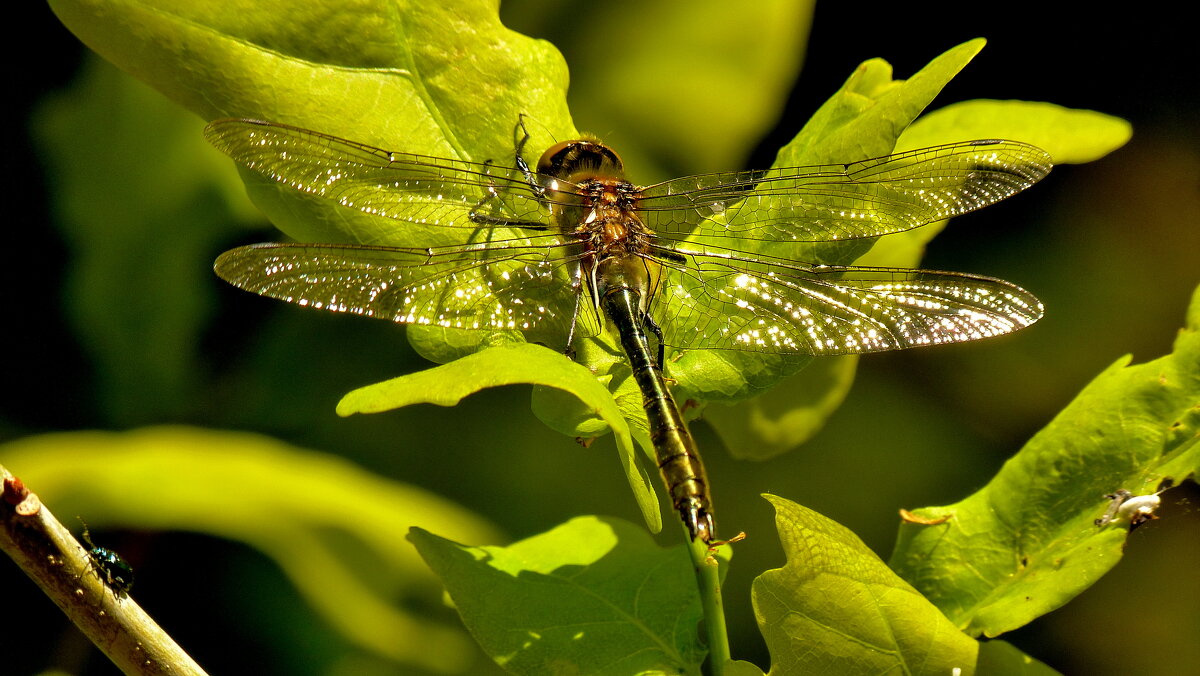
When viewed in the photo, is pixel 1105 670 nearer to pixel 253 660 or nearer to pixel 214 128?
pixel 253 660

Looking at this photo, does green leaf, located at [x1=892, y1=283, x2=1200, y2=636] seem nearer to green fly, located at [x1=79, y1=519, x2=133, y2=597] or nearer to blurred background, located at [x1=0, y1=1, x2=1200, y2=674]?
blurred background, located at [x1=0, y1=1, x2=1200, y2=674]

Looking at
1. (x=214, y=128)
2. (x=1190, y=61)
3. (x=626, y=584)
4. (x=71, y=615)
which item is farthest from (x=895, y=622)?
(x=1190, y=61)

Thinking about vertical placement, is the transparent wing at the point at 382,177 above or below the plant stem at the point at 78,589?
above

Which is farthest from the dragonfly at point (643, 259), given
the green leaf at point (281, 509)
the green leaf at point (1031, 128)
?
the green leaf at point (281, 509)

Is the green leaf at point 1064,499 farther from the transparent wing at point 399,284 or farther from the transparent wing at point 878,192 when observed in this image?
the transparent wing at point 399,284

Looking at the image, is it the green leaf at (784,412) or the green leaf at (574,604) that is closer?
the green leaf at (574,604)

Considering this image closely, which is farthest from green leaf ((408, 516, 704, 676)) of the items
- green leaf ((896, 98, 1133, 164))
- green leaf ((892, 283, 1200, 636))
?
green leaf ((896, 98, 1133, 164))

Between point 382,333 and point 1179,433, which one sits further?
point 382,333

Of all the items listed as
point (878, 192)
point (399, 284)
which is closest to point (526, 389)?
point (399, 284)

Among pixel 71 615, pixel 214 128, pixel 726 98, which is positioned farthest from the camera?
pixel 726 98
